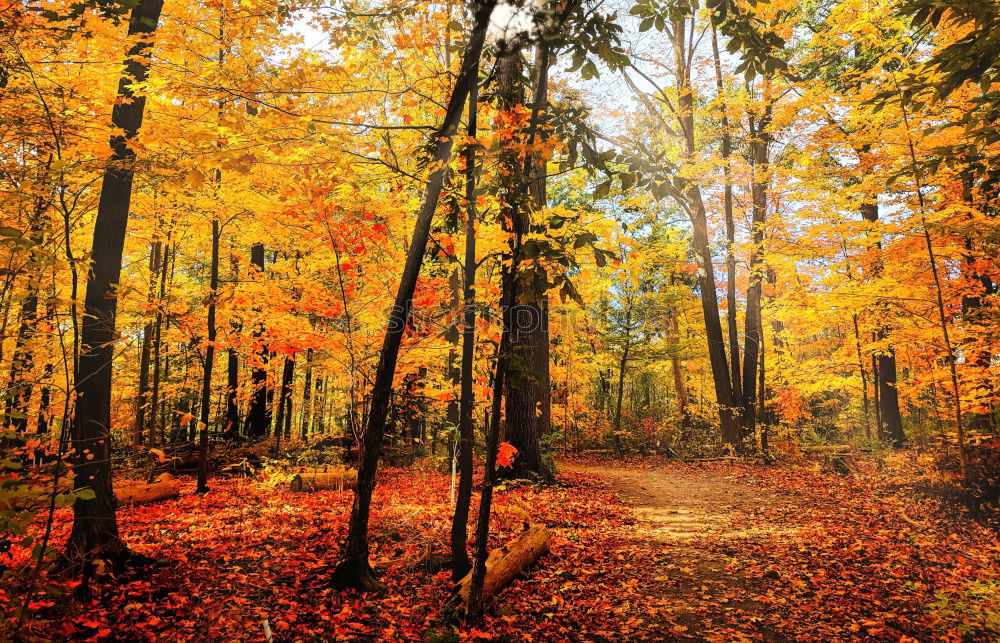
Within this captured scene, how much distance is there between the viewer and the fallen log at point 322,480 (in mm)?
9750

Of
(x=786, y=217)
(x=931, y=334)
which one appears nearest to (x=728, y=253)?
(x=786, y=217)

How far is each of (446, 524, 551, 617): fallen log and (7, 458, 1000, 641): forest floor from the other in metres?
0.15

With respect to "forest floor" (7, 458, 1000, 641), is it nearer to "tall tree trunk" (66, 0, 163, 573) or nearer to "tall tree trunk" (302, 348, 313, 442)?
"tall tree trunk" (66, 0, 163, 573)

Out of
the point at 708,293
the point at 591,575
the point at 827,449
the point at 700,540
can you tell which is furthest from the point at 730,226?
the point at 591,575

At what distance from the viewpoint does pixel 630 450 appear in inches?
732

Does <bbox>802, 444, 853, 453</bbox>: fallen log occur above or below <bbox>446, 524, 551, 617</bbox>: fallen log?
above

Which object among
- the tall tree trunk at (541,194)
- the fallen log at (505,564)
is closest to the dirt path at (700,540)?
the fallen log at (505,564)

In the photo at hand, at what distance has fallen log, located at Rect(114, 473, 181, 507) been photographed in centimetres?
838

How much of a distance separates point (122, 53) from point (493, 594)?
7.07 metres

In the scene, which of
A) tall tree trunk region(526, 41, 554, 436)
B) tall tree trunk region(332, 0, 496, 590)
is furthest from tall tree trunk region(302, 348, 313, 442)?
tall tree trunk region(332, 0, 496, 590)

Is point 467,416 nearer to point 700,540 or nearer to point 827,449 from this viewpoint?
point 700,540

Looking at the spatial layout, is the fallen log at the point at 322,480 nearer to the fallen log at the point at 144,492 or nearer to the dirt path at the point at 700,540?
the fallen log at the point at 144,492

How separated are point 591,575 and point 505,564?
1077mm

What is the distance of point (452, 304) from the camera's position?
9938 mm
